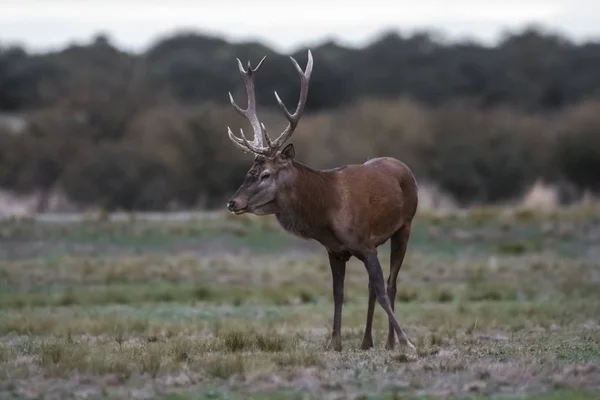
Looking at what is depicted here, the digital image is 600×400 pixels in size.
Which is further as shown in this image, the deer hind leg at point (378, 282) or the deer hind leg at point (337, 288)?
the deer hind leg at point (337, 288)

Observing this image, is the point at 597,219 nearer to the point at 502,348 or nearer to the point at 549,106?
the point at 502,348

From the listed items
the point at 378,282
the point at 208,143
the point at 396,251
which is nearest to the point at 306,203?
the point at 378,282

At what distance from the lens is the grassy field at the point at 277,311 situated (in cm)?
1161

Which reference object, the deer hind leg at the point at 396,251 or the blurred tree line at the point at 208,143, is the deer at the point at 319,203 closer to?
the deer hind leg at the point at 396,251

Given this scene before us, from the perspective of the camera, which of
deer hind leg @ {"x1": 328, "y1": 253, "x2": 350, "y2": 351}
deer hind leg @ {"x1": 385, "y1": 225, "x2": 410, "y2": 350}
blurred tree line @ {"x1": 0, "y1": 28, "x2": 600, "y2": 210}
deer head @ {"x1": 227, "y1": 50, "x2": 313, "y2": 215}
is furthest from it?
blurred tree line @ {"x1": 0, "y1": 28, "x2": 600, "y2": 210}

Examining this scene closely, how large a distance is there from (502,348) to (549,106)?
68645mm

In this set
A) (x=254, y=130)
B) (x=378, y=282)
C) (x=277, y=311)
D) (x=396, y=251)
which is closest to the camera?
(x=378, y=282)

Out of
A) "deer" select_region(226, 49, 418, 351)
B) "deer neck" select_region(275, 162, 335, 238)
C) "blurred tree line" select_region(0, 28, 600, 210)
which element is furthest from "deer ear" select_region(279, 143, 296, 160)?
"blurred tree line" select_region(0, 28, 600, 210)

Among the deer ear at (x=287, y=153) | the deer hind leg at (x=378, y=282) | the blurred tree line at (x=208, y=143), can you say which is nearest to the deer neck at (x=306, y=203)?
the deer ear at (x=287, y=153)

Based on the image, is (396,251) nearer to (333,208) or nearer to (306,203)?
(333,208)

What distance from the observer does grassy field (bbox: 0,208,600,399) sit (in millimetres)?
11609

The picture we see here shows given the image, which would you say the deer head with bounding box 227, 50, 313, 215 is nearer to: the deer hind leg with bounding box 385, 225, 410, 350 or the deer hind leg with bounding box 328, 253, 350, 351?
the deer hind leg with bounding box 328, 253, 350, 351

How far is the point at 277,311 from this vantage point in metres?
21.1

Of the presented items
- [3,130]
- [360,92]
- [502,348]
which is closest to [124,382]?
[502,348]
